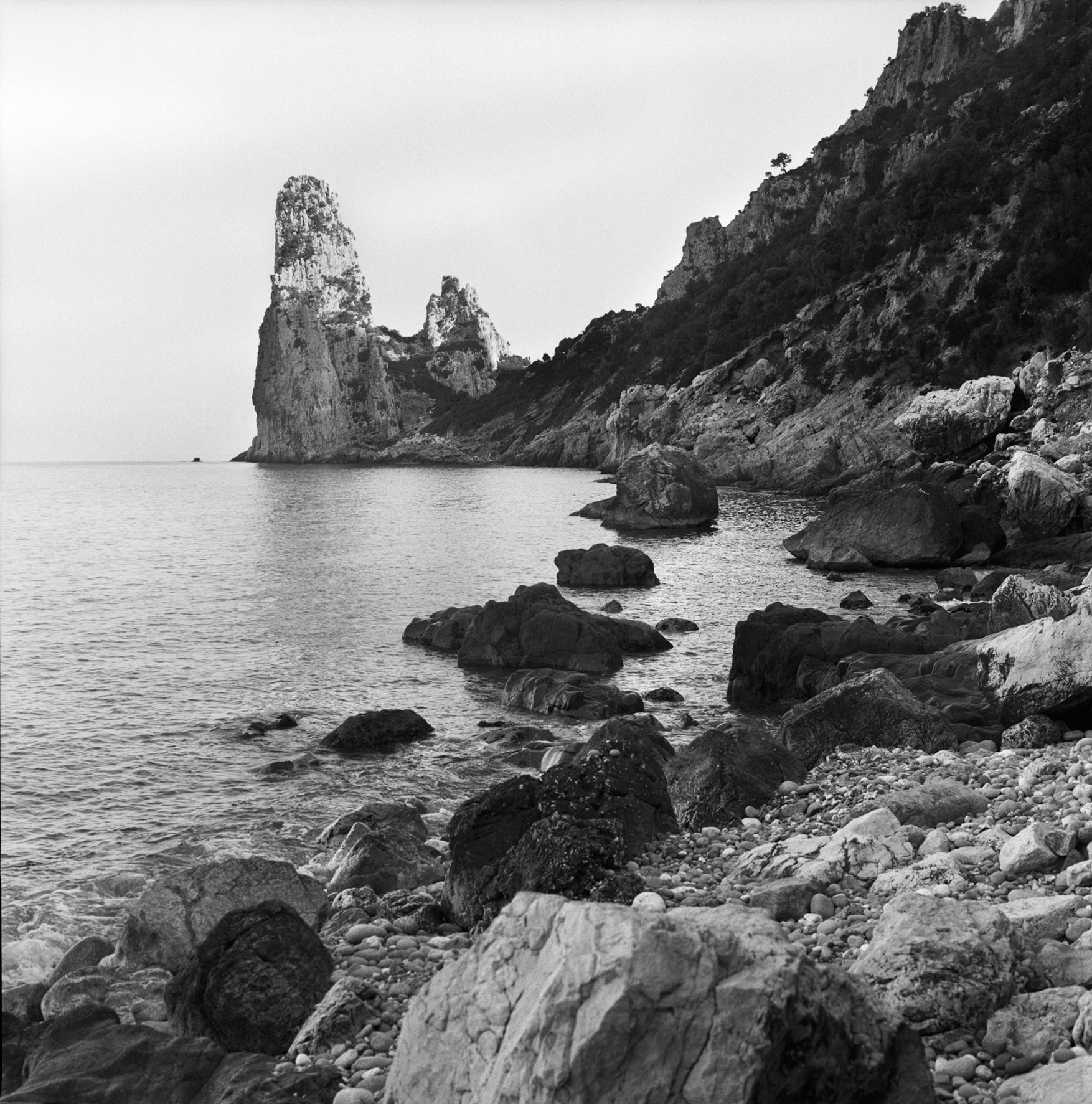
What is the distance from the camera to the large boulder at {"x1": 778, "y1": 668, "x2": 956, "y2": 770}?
1623 centimetres

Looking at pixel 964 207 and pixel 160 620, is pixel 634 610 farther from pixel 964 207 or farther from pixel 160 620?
pixel 964 207

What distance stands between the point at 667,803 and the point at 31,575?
33.9 metres

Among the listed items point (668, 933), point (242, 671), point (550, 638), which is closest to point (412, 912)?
point (668, 933)

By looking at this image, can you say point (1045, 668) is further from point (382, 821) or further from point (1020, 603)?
point (382, 821)

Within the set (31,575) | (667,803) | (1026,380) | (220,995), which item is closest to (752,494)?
(1026,380)

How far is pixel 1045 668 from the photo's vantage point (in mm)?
15203

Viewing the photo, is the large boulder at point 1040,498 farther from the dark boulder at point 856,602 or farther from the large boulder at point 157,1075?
the large boulder at point 157,1075

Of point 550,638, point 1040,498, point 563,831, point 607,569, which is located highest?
point 1040,498

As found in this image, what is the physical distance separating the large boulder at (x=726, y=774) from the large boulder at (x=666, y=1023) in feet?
25.3

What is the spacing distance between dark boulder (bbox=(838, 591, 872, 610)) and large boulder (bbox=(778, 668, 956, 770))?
16534 millimetres

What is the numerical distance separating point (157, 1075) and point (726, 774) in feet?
27.6

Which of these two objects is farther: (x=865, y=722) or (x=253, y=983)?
(x=865, y=722)

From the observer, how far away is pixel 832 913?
918cm

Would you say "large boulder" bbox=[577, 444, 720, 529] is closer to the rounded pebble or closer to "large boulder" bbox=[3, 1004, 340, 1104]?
the rounded pebble
